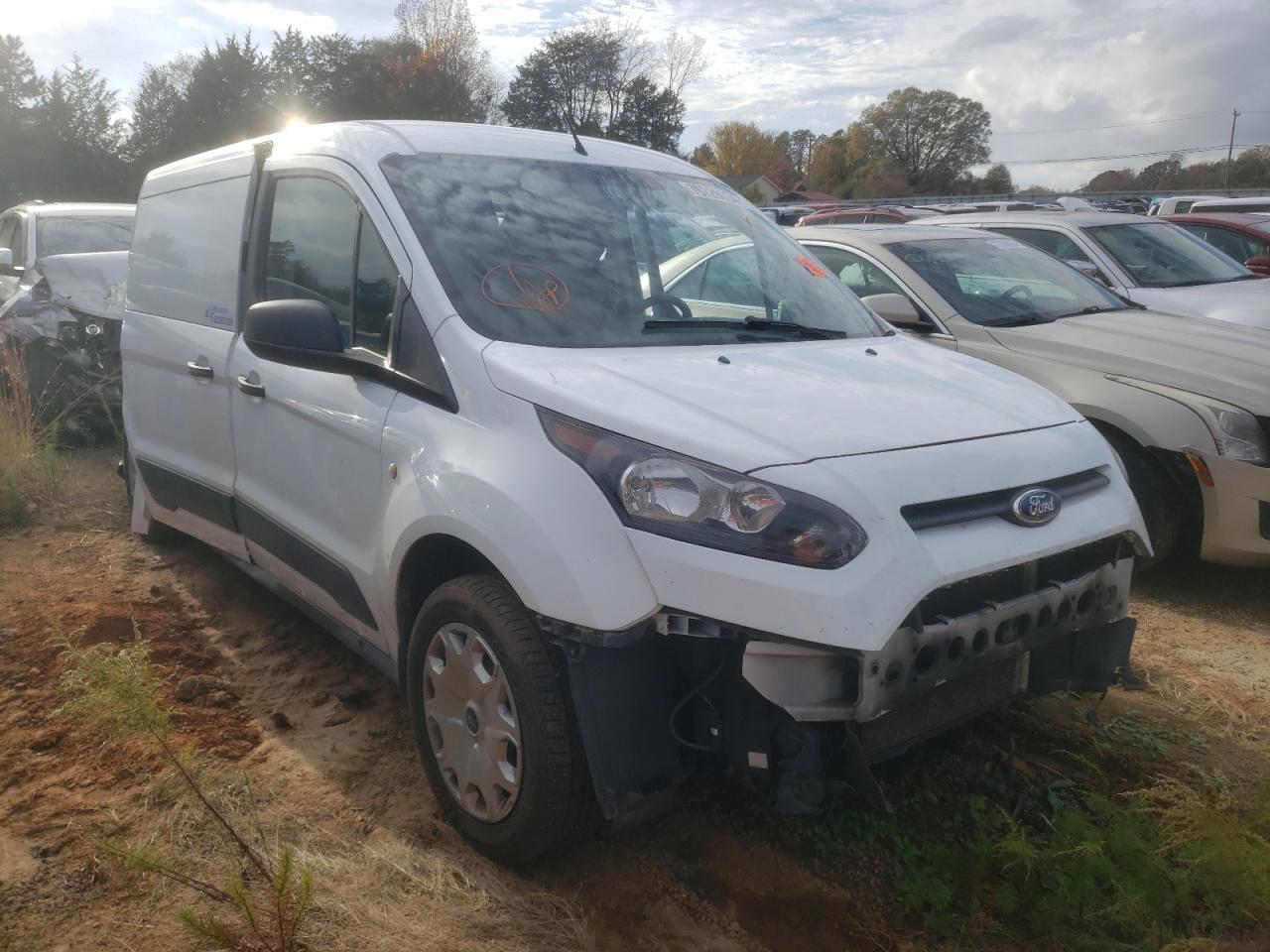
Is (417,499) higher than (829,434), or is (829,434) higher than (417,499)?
(829,434)

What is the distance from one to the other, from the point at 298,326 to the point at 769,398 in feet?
4.56

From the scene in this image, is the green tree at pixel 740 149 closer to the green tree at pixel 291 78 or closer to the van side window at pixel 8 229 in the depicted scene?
the green tree at pixel 291 78

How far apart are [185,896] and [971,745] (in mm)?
2345

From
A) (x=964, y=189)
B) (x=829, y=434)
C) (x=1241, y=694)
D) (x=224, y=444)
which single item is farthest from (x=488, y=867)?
(x=964, y=189)

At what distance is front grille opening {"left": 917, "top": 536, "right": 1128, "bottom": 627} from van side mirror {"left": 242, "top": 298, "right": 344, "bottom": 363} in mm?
1845

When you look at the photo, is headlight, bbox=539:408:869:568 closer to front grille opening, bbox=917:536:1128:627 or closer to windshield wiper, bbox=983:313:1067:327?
front grille opening, bbox=917:536:1128:627

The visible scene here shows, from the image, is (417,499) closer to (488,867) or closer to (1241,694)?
(488,867)

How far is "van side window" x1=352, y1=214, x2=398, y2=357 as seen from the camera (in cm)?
320

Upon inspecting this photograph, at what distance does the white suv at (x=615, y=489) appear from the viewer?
2.38m

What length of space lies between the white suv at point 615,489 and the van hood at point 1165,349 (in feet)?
6.28

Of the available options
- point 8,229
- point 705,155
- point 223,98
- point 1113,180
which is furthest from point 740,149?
point 8,229

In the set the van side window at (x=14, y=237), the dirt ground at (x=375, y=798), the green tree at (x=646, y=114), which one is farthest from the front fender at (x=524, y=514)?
the green tree at (x=646, y=114)

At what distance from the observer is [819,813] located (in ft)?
10.1

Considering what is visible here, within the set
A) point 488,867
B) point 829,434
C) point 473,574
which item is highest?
point 829,434
